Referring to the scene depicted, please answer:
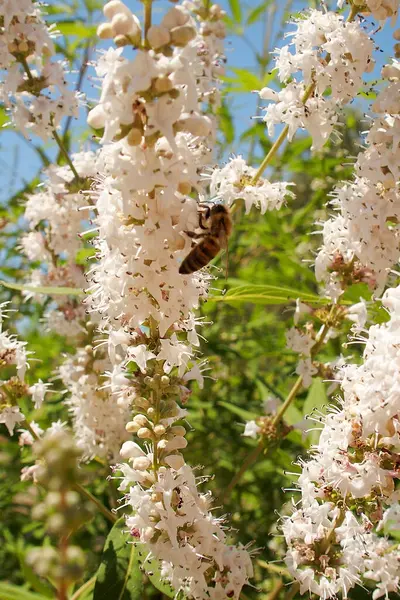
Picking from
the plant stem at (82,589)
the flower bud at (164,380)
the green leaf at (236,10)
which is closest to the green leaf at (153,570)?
the plant stem at (82,589)

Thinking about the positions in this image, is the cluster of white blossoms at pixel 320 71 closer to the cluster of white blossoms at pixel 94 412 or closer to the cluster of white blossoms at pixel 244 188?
the cluster of white blossoms at pixel 244 188

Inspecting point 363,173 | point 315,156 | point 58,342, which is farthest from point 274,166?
point 363,173

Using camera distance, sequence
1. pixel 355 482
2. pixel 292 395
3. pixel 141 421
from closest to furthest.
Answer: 1. pixel 355 482
2. pixel 141 421
3. pixel 292 395

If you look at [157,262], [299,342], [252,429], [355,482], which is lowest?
[252,429]

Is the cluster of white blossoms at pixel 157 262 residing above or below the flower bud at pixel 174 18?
below

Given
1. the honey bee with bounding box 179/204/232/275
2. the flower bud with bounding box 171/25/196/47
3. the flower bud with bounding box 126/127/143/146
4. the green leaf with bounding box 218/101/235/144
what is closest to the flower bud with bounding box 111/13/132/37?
the flower bud with bounding box 171/25/196/47

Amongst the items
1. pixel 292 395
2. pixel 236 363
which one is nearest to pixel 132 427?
pixel 292 395

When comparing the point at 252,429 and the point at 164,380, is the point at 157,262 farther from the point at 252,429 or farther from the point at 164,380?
the point at 252,429
